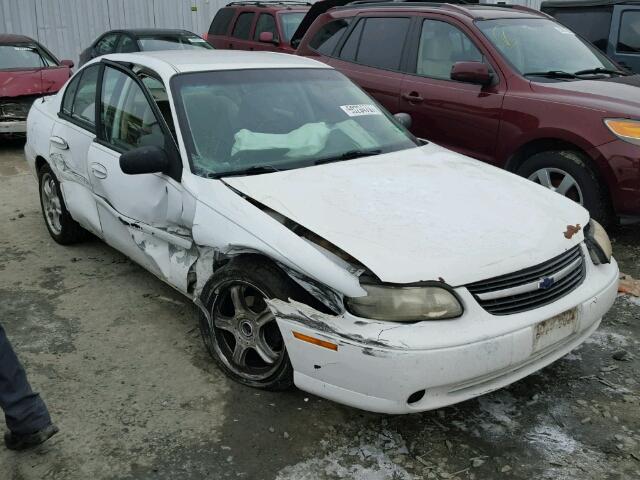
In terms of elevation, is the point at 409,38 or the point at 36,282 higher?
the point at 409,38

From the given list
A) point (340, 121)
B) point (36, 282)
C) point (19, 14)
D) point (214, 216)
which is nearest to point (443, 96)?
point (340, 121)

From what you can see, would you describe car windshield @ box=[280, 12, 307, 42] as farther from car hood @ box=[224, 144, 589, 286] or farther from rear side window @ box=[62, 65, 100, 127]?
car hood @ box=[224, 144, 589, 286]

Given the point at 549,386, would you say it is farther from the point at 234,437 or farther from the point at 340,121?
the point at 340,121

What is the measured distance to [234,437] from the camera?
2816 mm

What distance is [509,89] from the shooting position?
525 cm

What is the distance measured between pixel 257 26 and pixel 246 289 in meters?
8.60

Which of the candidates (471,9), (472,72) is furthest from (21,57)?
(472,72)

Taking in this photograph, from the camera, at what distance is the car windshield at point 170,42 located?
34.1 feet

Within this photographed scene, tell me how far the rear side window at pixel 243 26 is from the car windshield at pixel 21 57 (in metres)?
3.07

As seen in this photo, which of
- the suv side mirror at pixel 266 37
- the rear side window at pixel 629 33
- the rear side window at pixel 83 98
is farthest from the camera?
the suv side mirror at pixel 266 37

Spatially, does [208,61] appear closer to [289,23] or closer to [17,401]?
[17,401]

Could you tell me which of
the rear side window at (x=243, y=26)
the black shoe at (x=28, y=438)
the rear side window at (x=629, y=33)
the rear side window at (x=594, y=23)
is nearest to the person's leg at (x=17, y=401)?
the black shoe at (x=28, y=438)

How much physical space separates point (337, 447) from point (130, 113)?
2.41 metres

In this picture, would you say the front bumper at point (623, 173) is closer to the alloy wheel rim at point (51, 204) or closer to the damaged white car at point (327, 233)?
the damaged white car at point (327, 233)
